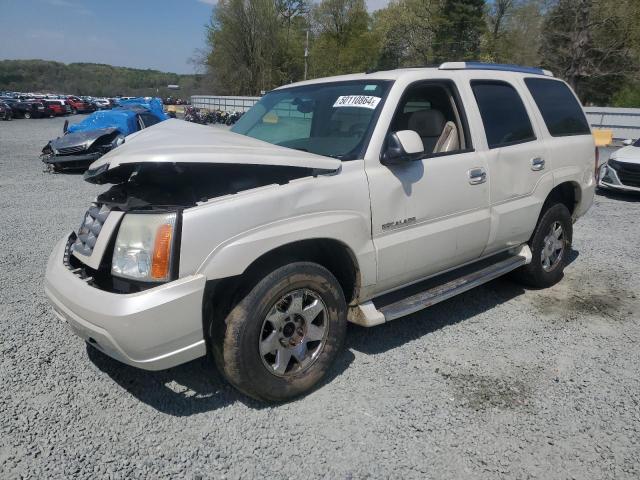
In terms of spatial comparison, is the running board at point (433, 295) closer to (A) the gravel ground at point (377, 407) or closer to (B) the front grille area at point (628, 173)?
(A) the gravel ground at point (377, 407)

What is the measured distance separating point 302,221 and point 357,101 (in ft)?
3.67

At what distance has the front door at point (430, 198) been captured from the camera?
3.19 m

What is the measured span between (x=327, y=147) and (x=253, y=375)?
158 cm

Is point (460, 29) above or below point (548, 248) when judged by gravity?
above

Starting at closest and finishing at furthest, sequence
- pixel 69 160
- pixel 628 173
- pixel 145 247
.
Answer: pixel 145 247, pixel 628 173, pixel 69 160

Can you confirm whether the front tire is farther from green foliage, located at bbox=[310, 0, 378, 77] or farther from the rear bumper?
green foliage, located at bbox=[310, 0, 378, 77]

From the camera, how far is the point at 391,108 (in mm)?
3252

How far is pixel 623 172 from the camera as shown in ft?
30.5

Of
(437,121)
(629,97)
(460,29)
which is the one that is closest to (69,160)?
(437,121)

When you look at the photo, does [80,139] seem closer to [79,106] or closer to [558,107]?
[558,107]

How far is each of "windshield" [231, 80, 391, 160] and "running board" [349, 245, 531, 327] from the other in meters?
1.04

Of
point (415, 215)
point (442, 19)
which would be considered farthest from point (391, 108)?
point (442, 19)

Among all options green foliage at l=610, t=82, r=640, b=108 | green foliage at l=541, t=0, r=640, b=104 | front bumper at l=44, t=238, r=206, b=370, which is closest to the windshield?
front bumper at l=44, t=238, r=206, b=370

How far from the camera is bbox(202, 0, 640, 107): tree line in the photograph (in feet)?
94.2
